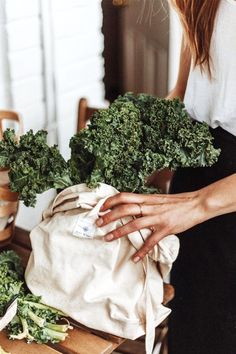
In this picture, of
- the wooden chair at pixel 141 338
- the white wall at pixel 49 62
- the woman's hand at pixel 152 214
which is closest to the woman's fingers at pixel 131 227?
the woman's hand at pixel 152 214

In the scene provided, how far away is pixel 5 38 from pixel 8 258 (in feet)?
3.12

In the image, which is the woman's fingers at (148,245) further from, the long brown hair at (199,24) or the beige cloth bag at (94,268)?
the long brown hair at (199,24)

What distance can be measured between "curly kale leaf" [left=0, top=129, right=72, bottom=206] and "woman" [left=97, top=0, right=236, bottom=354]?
0.12m

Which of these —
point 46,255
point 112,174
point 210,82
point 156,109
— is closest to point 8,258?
point 46,255

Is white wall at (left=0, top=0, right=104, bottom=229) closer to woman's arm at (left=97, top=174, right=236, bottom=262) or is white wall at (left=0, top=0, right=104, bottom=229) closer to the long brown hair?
the long brown hair

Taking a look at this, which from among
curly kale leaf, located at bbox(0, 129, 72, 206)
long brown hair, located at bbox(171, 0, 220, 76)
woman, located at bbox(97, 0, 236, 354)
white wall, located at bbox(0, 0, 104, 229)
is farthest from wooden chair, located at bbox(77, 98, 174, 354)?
curly kale leaf, located at bbox(0, 129, 72, 206)

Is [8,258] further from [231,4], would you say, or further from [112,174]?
[231,4]

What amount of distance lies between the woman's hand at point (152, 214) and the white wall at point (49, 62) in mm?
1064

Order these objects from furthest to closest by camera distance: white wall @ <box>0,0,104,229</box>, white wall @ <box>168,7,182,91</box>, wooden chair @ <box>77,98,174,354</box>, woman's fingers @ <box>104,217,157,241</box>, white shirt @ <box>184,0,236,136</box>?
white wall @ <box>168,7,182,91</box>
white wall @ <box>0,0,104,229</box>
wooden chair @ <box>77,98,174,354</box>
white shirt @ <box>184,0,236,136</box>
woman's fingers @ <box>104,217,157,241</box>

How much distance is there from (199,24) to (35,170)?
0.48m

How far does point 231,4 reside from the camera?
3.65ft

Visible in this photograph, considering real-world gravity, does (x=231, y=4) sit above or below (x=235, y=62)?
above

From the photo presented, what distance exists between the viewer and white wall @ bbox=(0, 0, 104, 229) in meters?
1.84

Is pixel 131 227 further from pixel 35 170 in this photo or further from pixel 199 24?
pixel 199 24
